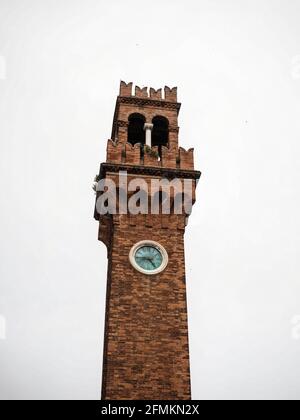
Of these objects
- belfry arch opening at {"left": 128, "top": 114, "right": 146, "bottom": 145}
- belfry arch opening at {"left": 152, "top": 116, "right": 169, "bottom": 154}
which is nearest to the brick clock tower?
belfry arch opening at {"left": 152, "top": 116, "right": 169, "bottom": 154}

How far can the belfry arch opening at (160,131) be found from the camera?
22.0m

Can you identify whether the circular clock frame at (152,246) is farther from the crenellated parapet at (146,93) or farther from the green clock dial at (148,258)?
the crenellated parapet at (146,93)

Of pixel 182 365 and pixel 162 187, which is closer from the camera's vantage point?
pixel 182 365

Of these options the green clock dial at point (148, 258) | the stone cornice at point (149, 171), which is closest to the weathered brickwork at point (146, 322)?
the green clock dial at point (148, 258)

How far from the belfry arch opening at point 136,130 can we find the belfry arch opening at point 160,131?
54 cm

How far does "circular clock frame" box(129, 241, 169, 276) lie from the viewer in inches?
697

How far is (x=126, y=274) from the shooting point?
1755 cm

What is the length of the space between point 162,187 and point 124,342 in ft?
19.6

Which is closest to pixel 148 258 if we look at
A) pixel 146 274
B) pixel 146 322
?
pixel 146 274
